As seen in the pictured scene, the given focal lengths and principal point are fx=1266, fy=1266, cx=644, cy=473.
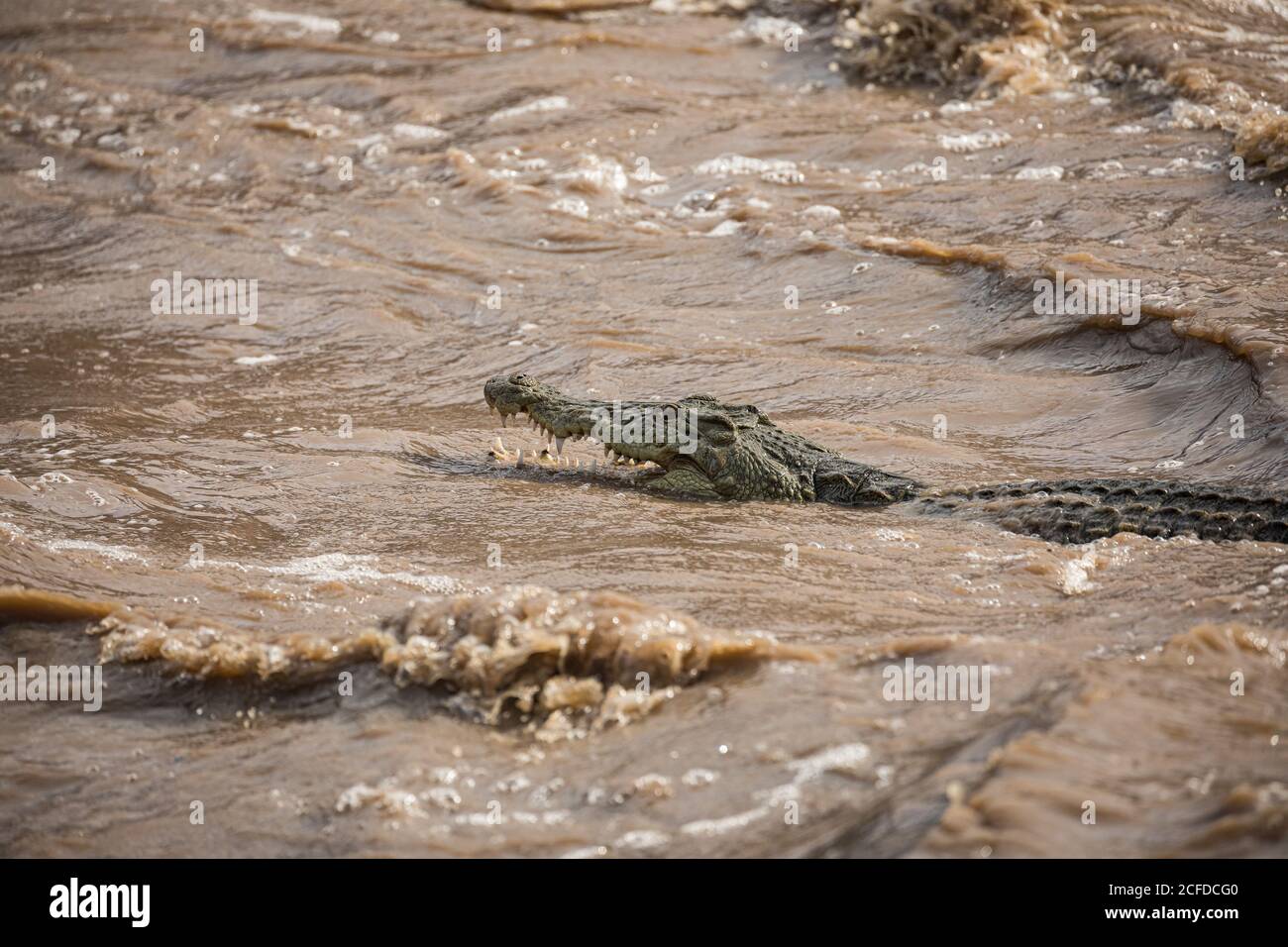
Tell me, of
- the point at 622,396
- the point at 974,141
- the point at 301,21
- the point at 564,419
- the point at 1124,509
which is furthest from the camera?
the point at 301,21

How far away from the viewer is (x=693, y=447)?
581 centimetres

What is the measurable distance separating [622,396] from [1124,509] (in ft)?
9.37

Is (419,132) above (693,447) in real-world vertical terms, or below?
above

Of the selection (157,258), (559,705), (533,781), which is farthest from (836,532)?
(157,258)

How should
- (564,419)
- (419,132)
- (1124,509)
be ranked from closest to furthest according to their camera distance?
(1124,509) → (564,419) → (419,132)

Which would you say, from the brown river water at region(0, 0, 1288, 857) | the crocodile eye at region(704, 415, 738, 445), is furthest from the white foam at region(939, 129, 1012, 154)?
the crocodile eye at region(704, 415, 738, 445)

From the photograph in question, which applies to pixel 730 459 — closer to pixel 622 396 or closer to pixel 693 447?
pixel 693 447

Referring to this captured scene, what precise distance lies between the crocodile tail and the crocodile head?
45 cm

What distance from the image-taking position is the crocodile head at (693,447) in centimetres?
579

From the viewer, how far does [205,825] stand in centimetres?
361

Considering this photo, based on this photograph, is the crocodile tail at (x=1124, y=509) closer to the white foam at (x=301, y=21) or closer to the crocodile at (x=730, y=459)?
the crocodile at (x=730, y=459)

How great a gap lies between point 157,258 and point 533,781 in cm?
687

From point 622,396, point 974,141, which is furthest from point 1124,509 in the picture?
point 974,141
